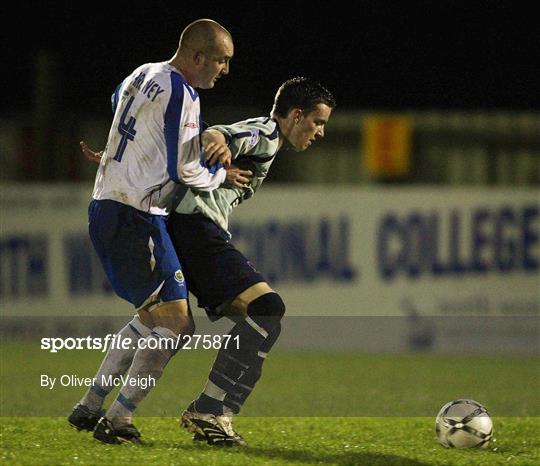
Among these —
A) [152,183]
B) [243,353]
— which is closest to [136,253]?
[152,183]

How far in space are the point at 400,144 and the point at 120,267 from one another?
29.9 ft

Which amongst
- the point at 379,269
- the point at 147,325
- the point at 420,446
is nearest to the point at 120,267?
the point at 147,325

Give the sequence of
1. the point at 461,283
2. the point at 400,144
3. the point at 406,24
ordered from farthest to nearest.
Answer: the point at 406,24, the point at 400,144, the point at 461,283

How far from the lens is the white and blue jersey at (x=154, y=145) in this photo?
17.9 ft

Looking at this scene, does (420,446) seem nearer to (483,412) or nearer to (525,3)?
(483,412)

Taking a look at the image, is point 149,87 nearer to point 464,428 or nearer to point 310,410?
point 464,428

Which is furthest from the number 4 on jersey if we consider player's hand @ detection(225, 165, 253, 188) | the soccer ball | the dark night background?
the dark night background

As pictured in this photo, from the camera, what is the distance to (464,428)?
5.94 meters

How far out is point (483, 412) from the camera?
6.03 metres

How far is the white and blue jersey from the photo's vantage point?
545cm

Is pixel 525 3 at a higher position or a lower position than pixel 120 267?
higher

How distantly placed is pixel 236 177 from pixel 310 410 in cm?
249

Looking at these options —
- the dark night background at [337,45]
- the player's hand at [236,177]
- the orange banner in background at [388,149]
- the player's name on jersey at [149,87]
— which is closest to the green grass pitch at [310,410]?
the player's hand at [236,177]

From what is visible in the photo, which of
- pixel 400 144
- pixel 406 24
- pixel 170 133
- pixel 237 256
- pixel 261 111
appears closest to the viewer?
pixel 170 133
